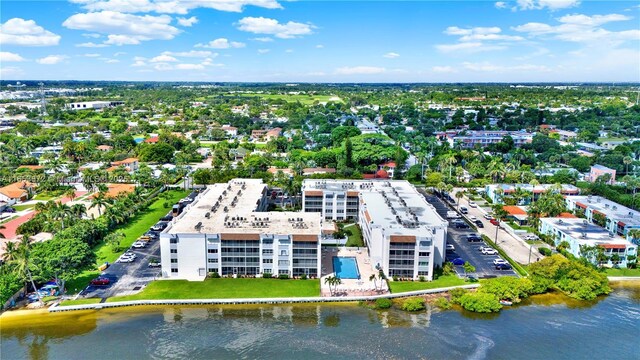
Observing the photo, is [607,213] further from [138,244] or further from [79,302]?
[79,302]

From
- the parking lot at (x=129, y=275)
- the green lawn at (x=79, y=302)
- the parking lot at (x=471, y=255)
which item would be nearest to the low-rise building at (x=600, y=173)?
the parking lot at (x=471, y=255)

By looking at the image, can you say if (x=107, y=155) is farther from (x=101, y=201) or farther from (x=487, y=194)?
(x=487, y=194)

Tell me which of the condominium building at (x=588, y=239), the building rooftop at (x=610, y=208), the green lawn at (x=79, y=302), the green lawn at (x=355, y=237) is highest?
the building rooftop at (x=610, y=208)

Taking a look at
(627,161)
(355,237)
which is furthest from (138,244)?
(627,161)

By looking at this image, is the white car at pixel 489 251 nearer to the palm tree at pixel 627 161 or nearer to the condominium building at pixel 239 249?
the condominium building at pixel 239 249

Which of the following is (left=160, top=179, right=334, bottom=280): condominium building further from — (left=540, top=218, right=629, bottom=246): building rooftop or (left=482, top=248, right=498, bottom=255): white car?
(left=540, top=218, right=629, bottom=246): building rooftop

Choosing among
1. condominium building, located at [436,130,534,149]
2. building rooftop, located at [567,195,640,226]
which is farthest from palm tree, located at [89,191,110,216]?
condominium building, located at [436,130,534,149]
